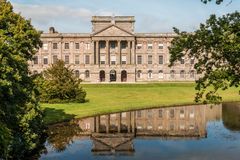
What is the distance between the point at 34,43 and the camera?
119 ft

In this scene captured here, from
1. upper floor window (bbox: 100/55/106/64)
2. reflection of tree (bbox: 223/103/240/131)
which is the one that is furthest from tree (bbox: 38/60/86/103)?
upper floor window (bbox: 100/55/106/64)

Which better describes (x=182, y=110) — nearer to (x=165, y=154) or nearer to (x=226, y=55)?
(x=165, y=154)

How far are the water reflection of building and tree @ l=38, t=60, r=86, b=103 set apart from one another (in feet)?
34.2

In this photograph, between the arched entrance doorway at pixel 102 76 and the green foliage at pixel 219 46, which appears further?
the arched entrance doorway at pixel 102 76

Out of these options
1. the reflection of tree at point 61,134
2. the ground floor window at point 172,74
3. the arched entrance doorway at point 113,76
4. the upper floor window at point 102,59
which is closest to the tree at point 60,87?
the reflection of tree at point 61,134

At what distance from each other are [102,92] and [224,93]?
70.8ft

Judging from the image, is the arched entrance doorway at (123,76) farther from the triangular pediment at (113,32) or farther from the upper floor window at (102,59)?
the triangular pediment at (113,32)

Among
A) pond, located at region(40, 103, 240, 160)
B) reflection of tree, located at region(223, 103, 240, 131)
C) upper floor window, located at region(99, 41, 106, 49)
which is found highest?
upper floor window, located at region(99, 41, 106, 49)

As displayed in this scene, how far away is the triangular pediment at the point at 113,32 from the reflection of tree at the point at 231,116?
53.2m

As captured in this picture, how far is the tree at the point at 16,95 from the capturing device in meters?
21.4

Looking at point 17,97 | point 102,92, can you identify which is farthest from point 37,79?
point 102,92

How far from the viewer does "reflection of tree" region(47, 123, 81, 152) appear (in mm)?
31062

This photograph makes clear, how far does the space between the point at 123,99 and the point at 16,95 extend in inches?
1541

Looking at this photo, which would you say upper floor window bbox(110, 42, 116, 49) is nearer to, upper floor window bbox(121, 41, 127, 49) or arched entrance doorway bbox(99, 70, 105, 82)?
upper floor window bbox(121, 41, 127, 49)
